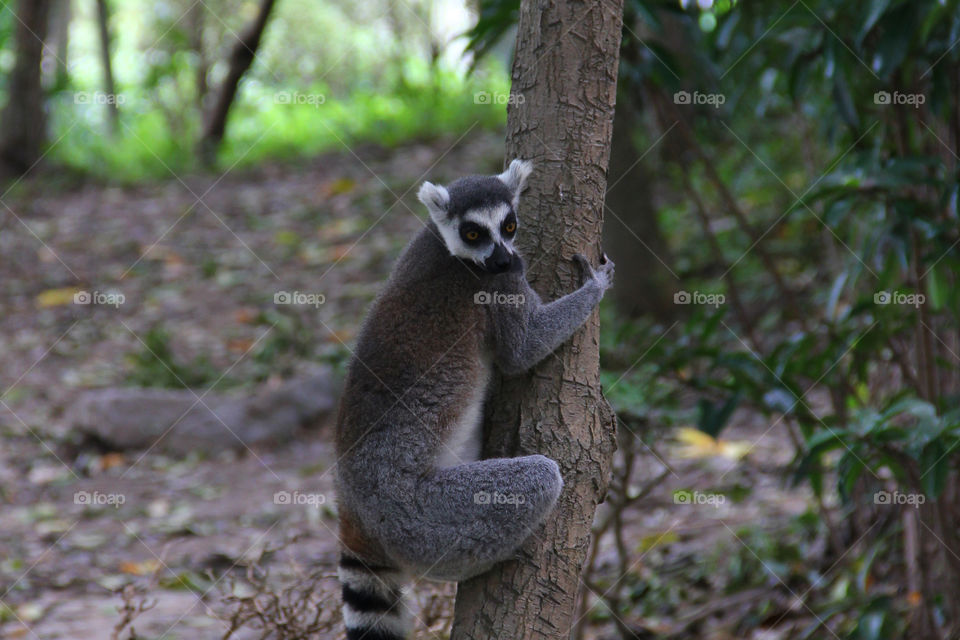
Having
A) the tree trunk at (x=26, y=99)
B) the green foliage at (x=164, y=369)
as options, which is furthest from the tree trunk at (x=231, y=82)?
the green foliage at (x=164, y=369)

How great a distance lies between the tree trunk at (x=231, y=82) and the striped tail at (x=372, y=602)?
10.3 m

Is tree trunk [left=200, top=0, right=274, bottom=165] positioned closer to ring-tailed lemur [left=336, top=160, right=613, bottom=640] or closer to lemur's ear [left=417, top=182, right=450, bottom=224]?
lemur's ear [left=417, top=182, right=450, bottom=224]

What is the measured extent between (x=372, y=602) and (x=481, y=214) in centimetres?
144

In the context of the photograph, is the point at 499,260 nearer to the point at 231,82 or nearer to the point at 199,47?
the point at 231,82

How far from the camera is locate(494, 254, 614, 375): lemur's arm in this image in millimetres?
3047

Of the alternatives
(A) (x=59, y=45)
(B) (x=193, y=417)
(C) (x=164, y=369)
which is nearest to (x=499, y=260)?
(B) (x=193, y=417)

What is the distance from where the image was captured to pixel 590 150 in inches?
118

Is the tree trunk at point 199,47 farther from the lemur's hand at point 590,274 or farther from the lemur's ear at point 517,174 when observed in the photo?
the lemur's hand at point 590,274

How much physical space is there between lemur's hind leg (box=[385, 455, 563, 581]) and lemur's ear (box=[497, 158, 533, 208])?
913mm

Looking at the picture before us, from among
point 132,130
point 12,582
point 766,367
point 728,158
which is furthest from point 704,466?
point 132,130

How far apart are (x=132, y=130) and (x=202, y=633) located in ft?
39.2

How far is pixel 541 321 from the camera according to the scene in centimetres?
305

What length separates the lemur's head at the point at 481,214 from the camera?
317 centimetres

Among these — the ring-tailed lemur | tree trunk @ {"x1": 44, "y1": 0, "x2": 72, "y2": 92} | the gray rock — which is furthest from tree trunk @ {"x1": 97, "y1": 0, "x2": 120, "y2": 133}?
the ring-tailed lemur
